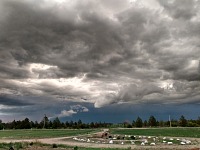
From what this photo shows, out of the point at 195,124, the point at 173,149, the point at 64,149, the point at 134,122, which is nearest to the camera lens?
the point at 173,149

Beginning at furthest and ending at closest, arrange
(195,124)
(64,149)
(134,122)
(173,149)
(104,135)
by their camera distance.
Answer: (134,122) < (195,124) < (104,135) < (64,149) < (173,149)

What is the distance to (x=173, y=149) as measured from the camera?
40.9 meters

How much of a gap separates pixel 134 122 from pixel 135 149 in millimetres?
158936

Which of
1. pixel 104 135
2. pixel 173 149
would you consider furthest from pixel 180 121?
pixel 173 149

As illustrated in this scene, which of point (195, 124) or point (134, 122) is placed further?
point (134, 122)

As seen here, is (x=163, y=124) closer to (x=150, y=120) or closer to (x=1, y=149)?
(x=150, y=120)

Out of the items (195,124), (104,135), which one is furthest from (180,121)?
(104,135)

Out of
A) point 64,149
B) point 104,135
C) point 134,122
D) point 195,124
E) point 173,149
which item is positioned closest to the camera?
point 173,149

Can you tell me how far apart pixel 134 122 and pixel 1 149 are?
161 meters

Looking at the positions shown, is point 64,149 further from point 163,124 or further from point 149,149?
point 163,124

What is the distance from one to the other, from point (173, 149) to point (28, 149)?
69.6 ft

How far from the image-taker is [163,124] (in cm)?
19925

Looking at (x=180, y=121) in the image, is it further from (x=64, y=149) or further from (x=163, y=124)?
(x=64, y=149)

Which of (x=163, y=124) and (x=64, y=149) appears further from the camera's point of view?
(x=163, y=124)
